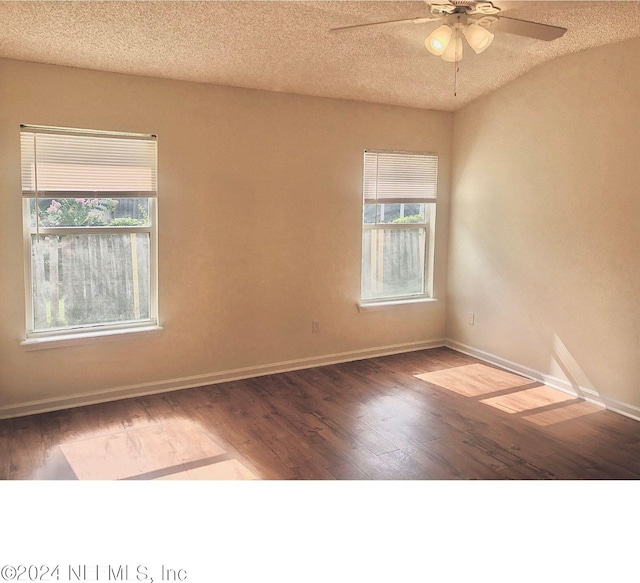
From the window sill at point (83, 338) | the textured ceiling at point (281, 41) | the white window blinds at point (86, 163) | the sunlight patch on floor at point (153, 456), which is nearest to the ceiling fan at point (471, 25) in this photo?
the textured ceiling at point (281, 41)

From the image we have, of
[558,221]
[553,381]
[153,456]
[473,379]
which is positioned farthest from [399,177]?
[153,456]

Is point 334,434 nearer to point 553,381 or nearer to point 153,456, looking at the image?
point 153,456

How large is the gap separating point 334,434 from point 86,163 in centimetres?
239

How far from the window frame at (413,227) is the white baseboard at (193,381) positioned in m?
0.41

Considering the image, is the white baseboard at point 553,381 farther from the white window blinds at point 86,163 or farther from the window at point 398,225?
the white window blinds at point 86,163

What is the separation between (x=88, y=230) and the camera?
13.2ft

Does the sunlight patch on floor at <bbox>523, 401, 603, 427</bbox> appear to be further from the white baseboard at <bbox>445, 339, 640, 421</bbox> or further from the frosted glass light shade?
the frosted glass light shade

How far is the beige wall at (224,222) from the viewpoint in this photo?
380cm

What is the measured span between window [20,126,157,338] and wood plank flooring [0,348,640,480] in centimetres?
65

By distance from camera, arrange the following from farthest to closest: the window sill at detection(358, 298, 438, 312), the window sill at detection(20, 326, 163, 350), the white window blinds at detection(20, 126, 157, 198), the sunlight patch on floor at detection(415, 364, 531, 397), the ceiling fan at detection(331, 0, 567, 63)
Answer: the window sill at detection(358, 298, 438, 312) < the sunlight patch on floor at detection(415, 364, 531, 397) < the window sill at detection(20, 326, 163, 350) < the white window blinds at detection(20, 126, 157, 198) < the ceiling fan at detection(331, 0, 567, 63)

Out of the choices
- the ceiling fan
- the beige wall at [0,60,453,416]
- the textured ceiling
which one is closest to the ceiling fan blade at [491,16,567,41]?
the ceiling fan

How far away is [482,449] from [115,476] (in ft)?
6.77

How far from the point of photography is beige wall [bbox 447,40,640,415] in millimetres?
3996
